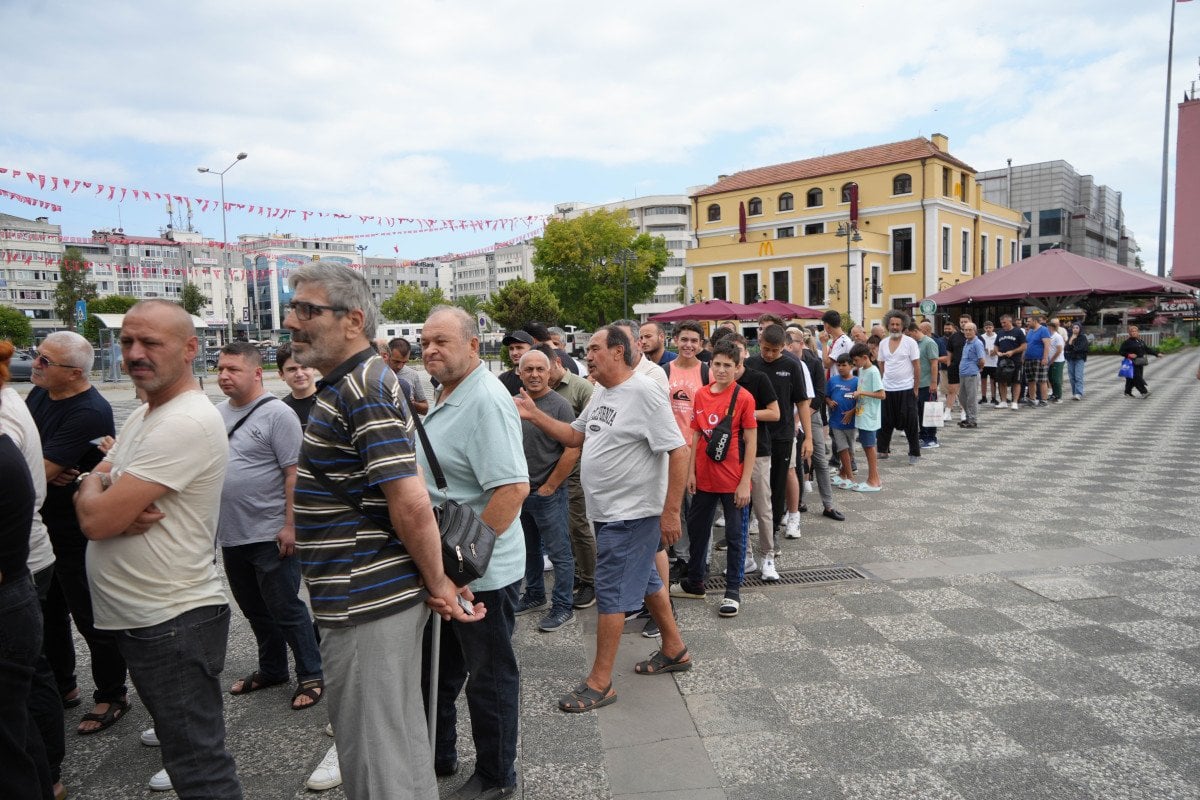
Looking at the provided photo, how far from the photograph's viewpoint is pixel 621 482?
3521 millimetres

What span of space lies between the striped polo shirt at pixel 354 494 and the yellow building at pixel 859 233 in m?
42.6

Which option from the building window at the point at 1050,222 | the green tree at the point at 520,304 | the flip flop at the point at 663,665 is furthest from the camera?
the building window at the point at 1050,222

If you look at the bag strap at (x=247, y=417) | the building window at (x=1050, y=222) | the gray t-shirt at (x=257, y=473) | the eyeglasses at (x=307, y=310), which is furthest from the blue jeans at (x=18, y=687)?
the building window at (x=1050, y=222)

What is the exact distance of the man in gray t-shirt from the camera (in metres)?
3.45

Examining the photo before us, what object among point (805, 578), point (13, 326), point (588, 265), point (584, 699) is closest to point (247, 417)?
point (584, 699)

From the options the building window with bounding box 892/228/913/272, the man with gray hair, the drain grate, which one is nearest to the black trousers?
the drain grate

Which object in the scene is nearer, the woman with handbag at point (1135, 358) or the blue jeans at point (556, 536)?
the blue jeans at point (556, 536)

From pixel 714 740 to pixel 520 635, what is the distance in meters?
1.65

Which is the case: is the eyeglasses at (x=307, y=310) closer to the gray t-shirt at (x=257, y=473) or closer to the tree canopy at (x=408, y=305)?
the gray t-shirt at (x=257, y=473)

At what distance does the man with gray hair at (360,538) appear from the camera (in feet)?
6.47

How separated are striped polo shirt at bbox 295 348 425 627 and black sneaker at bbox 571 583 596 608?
3.00m

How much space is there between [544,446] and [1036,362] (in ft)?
48.5

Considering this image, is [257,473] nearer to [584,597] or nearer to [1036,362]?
[584,597]

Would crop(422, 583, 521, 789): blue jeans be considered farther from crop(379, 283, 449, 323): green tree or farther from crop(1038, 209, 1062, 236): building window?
crop(379, 283, 449, 323): green tree
